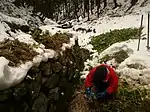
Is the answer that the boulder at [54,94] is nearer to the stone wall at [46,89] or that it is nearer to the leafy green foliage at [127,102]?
the stone wall at [46,89]

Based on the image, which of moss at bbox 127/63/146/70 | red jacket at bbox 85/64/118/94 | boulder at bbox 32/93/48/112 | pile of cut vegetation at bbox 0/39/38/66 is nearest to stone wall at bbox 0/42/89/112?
boulder at bbox 32/93/48/112

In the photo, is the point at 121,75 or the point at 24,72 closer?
the point at 24,72

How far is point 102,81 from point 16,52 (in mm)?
1821

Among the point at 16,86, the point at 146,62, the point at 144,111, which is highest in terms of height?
the point at 16,86

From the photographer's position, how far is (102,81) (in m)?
6.30

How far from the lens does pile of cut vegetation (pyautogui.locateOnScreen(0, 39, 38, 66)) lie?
5.51 metres

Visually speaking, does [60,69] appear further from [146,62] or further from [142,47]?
[142,47]

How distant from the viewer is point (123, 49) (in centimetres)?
1020

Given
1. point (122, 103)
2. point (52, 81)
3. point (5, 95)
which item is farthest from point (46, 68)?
point (122, 103)

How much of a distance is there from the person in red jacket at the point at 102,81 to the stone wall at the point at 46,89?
0.77 metres

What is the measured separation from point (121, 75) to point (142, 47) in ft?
7.45

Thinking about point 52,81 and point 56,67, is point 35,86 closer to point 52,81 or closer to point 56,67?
point 52,81

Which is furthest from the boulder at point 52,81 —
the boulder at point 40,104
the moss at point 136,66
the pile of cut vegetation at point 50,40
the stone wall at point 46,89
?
the moss at point 136,66

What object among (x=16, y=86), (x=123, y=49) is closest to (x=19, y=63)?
(x=16, y=86)
